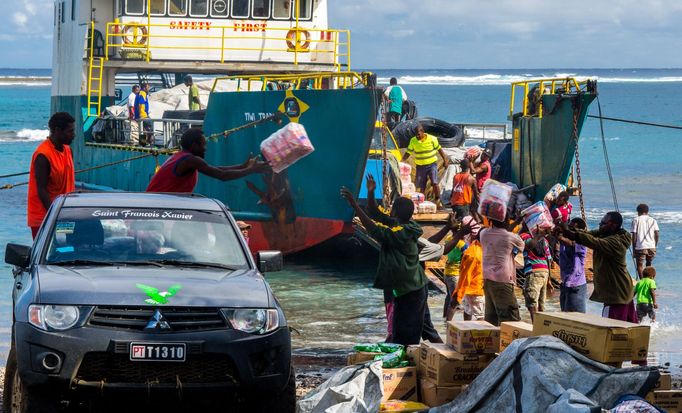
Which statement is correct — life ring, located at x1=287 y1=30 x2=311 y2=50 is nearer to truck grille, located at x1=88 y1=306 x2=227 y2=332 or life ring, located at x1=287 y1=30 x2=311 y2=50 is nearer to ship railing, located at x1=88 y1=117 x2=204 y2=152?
ship railing, located at x1=88 y1=117 x2=204 y2=152

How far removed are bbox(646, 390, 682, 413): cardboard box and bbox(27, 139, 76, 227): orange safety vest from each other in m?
4.51

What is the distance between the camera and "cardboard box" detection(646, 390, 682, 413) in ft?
23.2

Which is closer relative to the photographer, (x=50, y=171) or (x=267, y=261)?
(x=267, y=261)

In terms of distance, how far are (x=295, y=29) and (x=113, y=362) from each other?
15.0 m

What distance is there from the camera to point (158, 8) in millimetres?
20516

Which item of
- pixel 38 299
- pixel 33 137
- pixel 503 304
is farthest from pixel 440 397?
pixel 33 137

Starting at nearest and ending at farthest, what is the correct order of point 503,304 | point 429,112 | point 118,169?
point 503,304
point 118,169
point 429,112

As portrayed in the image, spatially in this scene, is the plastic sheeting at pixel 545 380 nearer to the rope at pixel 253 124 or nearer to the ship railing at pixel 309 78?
the ship railing at pixel 309 78

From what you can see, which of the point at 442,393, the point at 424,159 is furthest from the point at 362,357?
the point at 424,159

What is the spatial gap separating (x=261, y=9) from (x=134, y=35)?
2.32 m

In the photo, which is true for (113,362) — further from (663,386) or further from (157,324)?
(663,386)

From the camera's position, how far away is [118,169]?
20484 millimetres

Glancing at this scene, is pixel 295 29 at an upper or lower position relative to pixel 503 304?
upper

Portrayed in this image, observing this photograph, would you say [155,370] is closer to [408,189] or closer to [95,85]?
[408,189]
